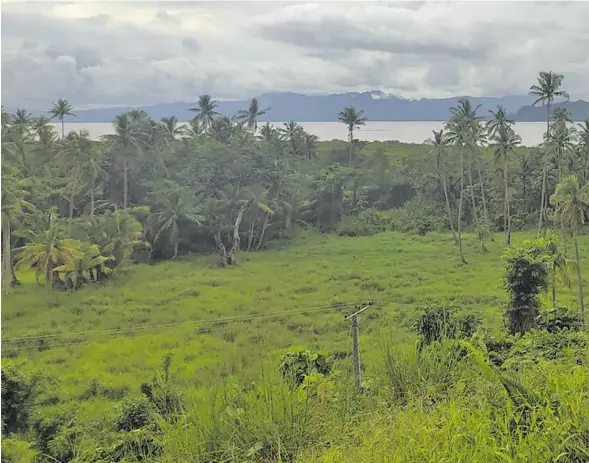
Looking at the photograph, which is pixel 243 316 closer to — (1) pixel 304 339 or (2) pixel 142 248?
(1) pixel 304 339

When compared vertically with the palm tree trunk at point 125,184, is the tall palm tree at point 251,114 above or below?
above

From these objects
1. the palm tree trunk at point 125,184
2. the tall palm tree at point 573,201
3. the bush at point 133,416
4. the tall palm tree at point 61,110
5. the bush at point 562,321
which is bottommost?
the bush at point 133,416

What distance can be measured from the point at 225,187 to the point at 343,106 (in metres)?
13.9

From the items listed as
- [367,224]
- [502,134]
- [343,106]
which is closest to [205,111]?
[343,106]

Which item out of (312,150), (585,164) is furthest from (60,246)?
(585,164)

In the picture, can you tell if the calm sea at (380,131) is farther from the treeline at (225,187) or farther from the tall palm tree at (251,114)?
the tall palm tree at (251,114)

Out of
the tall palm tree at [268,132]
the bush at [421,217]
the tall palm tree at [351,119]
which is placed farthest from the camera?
the tall palm tree at [351,119]

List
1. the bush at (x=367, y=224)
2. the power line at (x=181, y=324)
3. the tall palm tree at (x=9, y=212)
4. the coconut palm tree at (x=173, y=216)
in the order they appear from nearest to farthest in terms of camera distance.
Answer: the power line at (x=181, y=324), the tall palm tree at (x=9, y=212), the coconut palm tree at (x=173, y=216), the bush at (x=367, y=224)

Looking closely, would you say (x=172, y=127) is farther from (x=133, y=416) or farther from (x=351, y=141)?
(x=133, y=416)

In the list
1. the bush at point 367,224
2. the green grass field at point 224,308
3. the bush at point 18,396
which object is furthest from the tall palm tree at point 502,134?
the bush at point 18,396

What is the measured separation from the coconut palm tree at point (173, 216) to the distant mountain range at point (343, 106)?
368 centimetres

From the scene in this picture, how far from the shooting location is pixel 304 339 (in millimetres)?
12312

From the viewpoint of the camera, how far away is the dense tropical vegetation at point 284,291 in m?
1.83

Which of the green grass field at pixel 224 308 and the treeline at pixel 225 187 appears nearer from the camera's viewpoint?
the green grass field at pixel 224 308
